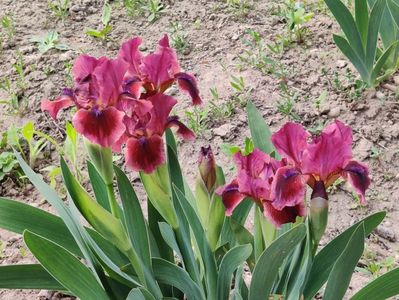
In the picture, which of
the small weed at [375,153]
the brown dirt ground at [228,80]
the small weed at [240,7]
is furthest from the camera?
the small weed at [240,7]

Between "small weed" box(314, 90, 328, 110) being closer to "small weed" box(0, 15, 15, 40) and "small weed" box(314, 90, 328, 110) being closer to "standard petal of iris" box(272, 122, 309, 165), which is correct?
"standard petal of iris" box(272, 122, 309, 165)

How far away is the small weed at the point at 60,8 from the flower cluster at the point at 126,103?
2.05 m

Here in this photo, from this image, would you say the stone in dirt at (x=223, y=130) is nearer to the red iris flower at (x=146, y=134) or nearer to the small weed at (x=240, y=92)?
the small weed at (x=240, y=92)

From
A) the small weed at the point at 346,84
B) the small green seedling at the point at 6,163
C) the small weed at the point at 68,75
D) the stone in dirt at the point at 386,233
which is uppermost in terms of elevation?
the small weed at the point at 68,75

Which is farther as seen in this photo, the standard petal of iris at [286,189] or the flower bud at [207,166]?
the flower bud at [207,166]

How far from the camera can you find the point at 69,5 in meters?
3.19

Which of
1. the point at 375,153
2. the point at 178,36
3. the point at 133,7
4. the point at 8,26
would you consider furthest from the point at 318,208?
the point at 8,26

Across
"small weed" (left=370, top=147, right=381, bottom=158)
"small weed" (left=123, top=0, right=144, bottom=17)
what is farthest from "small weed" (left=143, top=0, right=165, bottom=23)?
"small weed" (left=370, top=147, right=381, bottom=158)

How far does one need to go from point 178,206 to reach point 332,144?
1.28 feet

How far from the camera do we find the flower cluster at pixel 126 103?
3.46 ft

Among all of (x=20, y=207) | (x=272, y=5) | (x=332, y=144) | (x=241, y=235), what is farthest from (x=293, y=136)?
(x=272, y=5)

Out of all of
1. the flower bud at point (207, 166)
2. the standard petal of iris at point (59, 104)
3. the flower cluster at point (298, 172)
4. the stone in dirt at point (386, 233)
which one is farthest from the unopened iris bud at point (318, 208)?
the stone in dirt at point (386, 233)

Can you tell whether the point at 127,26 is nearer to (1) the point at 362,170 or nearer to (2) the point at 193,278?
(2) the point at 193,278

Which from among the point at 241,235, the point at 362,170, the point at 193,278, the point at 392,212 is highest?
the point at 362,170
